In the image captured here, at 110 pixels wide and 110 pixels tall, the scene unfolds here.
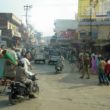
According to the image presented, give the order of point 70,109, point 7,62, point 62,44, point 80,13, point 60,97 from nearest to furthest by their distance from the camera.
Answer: point 70,109 → point 60,97 → point 7,62 → point 80,13 → point 62,44

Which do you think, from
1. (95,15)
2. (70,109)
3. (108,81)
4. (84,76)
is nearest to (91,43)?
(95,15)

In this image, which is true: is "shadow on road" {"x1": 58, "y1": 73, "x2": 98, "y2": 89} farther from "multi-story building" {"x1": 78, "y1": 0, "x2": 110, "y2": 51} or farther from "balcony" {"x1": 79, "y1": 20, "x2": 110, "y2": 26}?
"balcony" {"x1": 79, "y1": 20, "x2": 110, "y2": 26}

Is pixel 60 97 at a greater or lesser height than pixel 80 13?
lesser

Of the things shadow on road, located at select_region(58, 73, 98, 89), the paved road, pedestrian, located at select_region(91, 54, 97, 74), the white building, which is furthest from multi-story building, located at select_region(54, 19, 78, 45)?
the paved road

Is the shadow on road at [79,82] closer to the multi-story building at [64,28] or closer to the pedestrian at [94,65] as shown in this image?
the pedestrian at [94,65]

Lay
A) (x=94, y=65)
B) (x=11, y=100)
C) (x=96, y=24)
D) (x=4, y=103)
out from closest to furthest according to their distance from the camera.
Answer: (x=11, y=100), (x=4, y=103), (x=94, y=65), (x=96, y=24)

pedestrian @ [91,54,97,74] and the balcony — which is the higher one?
the balcony

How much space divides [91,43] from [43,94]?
1269 inches

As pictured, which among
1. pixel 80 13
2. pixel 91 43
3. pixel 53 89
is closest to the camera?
pixel 53 89

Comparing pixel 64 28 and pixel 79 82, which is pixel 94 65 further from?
pixel 64 28

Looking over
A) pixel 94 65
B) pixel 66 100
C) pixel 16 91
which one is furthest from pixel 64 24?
pixel 16 91

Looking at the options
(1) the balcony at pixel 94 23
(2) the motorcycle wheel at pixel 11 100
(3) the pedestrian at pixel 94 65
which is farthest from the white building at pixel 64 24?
(2) the motorcycle wheel at pixel 11 100

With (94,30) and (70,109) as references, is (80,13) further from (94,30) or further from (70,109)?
(70,109)

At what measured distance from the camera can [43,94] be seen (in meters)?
16.3
